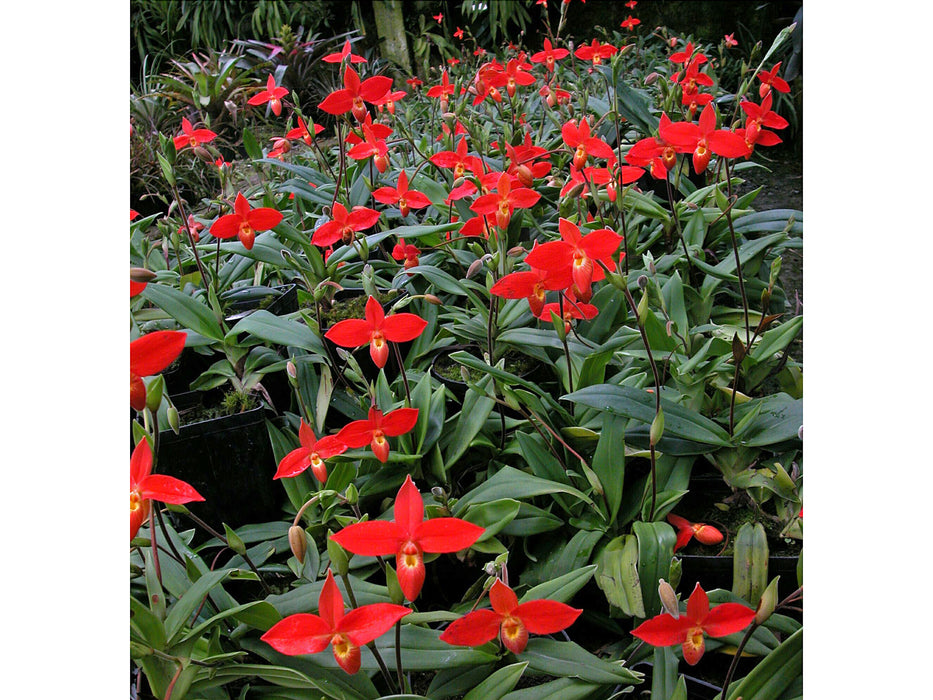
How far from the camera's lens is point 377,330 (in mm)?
613

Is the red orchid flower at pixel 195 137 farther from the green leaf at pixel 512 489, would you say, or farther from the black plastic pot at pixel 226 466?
the green leaf at pixel 512 489

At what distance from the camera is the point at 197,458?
73 cm

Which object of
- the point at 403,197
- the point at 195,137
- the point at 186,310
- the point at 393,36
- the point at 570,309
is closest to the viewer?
the point at 570,309

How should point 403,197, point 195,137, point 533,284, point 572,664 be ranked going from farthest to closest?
point 195,137 → point 403,197 → point 533,284 → point 572,664

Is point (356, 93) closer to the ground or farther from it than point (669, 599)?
farther from it

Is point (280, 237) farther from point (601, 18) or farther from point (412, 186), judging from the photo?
point (601, 18)

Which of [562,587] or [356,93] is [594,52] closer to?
[356,93]

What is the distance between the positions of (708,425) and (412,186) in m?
0.76

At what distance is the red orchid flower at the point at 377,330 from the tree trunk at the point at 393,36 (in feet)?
8.44

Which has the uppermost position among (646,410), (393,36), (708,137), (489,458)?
(393,36)

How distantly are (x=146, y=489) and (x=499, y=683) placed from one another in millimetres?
277

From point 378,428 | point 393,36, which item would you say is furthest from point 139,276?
point 393,36

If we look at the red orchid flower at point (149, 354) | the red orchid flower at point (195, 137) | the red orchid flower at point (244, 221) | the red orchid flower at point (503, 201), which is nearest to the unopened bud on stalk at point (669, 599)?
the red orchid flower at point (149, 354)

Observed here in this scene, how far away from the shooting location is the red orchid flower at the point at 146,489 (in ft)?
1.41
